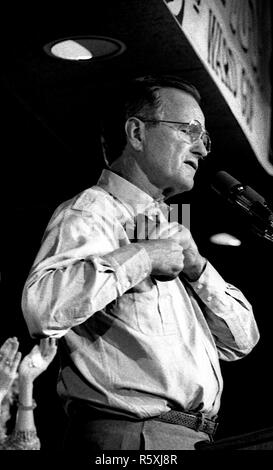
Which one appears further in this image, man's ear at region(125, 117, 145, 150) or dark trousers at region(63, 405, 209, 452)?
man's ear at region(125, 117, 145, 150)

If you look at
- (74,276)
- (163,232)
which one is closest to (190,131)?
(163,232)

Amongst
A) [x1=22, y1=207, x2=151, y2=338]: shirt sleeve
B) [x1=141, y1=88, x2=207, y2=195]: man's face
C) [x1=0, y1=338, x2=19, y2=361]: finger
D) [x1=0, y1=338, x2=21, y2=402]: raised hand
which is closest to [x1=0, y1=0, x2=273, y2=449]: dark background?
[x1=141, y1=88, x2=207, y2=195]: man's face

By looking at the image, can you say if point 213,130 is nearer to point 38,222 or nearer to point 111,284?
point 38,222

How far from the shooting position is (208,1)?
3.06 meters

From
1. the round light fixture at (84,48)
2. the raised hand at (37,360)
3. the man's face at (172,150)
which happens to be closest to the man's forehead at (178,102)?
the man's face at (172,150)

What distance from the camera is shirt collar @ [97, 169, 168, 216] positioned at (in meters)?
2.42

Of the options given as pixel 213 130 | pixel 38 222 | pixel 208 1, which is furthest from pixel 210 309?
pixel 38 222

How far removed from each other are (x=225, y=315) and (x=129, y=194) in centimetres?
46

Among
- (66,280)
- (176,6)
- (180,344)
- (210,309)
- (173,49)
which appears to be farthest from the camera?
(173,49)

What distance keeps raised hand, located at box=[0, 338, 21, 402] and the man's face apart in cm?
167

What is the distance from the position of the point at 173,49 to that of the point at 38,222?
1.67m

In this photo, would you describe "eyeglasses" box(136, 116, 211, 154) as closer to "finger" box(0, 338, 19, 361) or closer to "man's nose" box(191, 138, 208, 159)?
"man's nose" box(191, 138, 208, 159)

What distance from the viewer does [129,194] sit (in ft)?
7.97

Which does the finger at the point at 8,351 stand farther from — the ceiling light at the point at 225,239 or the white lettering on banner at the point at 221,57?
the white lettering on banner at the point at 221,57
